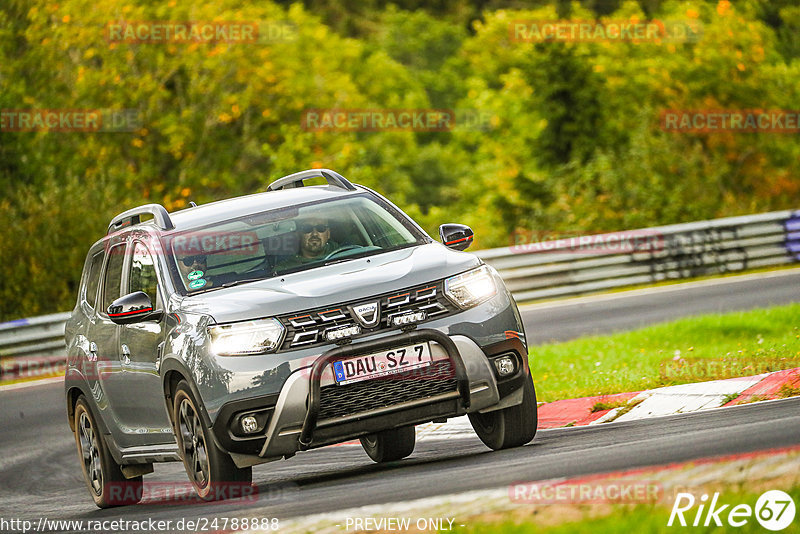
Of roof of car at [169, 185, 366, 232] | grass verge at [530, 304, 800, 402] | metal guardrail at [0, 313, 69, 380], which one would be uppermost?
roof of car at [169, 185, 366, 232]

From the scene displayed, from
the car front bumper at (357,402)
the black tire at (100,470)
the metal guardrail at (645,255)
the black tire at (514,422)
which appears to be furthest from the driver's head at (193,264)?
the metal guardrail at (645,255)

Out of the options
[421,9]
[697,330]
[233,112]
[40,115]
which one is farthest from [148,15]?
[421,9]

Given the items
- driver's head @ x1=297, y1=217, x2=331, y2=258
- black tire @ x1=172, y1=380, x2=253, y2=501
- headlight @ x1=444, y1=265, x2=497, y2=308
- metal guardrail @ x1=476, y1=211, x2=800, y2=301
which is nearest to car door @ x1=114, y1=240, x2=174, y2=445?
black tire @ x1=172, y1=380, x2=253, y2=501

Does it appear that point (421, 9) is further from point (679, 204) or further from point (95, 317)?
point (95, 317)

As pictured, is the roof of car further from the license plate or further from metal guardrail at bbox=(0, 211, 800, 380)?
metal guardrail at bbox=(0, 211, 800, 380)

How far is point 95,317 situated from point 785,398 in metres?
4.77

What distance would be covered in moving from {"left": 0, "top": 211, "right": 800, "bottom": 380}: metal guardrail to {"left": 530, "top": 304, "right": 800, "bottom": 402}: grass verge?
5.44m

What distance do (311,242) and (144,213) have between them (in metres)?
1.45

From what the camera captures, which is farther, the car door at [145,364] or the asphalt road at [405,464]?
the car door at [145,364]

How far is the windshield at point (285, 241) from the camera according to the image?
8.07 meters

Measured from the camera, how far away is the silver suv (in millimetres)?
7184

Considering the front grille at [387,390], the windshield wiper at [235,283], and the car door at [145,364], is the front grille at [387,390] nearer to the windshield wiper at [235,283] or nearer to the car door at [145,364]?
the windshield wiper at [235,283]

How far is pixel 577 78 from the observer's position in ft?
119

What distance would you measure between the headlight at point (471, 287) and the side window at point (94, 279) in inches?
121
